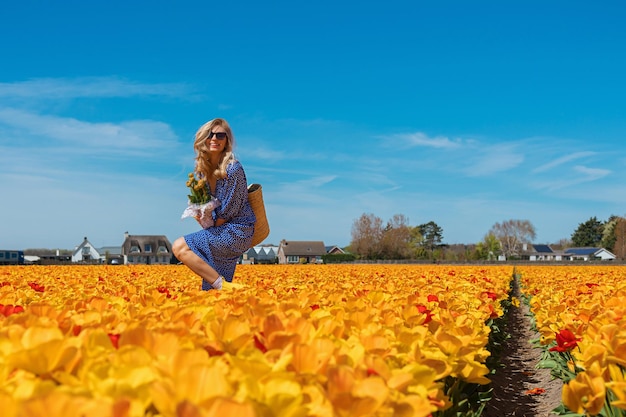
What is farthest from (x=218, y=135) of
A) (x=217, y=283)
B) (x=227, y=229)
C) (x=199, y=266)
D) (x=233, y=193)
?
(x=217, y=283)

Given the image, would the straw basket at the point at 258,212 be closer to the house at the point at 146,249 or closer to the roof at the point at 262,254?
the house at the point at 146,249

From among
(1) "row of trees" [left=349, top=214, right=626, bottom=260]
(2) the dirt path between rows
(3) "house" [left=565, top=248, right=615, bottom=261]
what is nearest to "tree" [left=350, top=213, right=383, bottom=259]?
(1) "row of trees" [left=349, top=214, right=626, bottom=260]

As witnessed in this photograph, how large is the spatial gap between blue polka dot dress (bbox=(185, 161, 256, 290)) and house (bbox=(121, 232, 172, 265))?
269 ft

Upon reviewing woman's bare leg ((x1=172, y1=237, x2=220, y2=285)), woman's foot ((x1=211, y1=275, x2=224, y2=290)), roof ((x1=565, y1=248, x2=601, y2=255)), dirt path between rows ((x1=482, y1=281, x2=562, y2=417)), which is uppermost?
roof ((x1=565, y1=248, x2=601, y2=255))

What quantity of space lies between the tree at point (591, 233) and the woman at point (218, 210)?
127m

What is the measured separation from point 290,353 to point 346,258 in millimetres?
73991

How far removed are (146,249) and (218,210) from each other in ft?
280

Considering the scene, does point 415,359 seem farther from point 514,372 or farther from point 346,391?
point 514,372

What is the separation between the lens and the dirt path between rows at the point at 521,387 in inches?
227

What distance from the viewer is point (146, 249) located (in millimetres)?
88062

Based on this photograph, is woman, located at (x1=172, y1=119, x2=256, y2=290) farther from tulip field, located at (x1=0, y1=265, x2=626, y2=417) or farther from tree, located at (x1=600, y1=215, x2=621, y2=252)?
tree, located at (x1=600, y1=215, x2=621, y2=252)

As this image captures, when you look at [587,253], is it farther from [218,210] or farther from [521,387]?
[218,210]

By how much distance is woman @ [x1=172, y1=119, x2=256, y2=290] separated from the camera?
6.21 metres

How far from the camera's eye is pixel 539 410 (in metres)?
5.80
